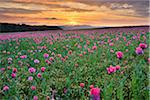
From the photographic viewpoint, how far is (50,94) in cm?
459

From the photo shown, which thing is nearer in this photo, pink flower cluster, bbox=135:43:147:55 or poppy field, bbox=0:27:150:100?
poppy field, bbox=0:27:150:100

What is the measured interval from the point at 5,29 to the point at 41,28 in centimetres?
246

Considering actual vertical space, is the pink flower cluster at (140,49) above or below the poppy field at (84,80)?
above

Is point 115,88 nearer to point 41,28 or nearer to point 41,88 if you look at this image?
point 41,88

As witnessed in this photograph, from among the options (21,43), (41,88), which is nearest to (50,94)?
(41,88)

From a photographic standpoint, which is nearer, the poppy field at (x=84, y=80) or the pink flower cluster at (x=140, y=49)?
the poppy field at (x=84, y=80)

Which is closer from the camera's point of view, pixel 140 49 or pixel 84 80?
pixel 140 49

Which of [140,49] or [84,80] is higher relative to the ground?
[140,49]

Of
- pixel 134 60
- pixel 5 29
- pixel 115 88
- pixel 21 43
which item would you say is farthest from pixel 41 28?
pixel 115 88

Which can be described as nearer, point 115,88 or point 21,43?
point 115,88

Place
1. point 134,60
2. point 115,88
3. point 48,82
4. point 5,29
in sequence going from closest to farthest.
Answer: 1. point 115,88
2. point 48,82
3. point 134,60
4. point 5,29

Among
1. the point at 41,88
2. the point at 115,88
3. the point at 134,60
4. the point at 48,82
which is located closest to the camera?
the point at 115,88

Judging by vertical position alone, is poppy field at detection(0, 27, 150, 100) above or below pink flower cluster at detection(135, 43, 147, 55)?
below

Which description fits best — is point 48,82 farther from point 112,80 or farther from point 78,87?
point 112,80
